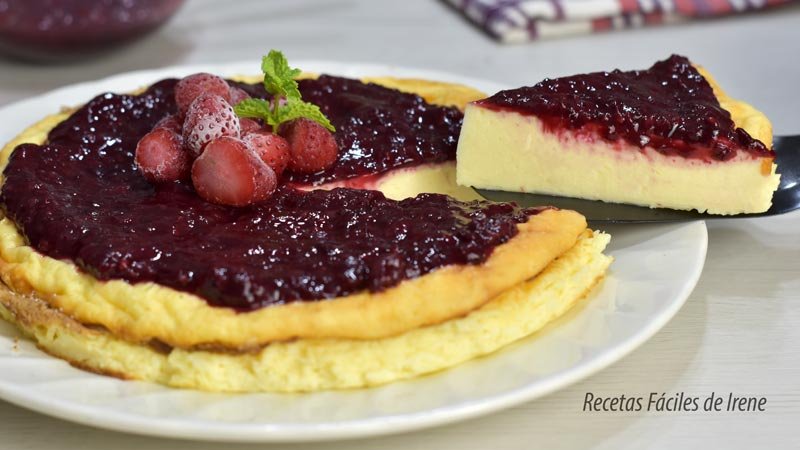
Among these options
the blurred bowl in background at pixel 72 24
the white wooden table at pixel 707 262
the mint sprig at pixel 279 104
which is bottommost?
the white wooden table at pixel 707 262

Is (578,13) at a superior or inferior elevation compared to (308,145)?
superior

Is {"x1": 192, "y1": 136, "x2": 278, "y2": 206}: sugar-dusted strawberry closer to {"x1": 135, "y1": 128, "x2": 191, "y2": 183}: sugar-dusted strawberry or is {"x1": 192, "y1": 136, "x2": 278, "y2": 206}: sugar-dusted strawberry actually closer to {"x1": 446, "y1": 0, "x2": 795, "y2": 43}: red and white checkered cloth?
{"x1": 135, "y1": 128, "x2": 191, "y2": 183}: sugar-dusted strawberry

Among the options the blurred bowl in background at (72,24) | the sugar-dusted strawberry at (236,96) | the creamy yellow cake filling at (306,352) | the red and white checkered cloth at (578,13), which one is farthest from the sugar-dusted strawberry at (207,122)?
the red and white checkered cloth at (578,13)

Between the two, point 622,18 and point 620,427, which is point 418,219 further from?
point 622,18

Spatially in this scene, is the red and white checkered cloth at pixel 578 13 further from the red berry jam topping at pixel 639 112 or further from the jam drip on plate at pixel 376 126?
the red berry jam topping at pixel 639 112

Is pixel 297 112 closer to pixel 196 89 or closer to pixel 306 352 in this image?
pixel 196 89

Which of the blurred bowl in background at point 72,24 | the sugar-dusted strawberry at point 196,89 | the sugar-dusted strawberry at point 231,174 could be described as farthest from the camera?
the blurred bowl in background at point 72,24

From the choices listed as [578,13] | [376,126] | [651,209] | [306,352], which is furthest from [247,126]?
[578,13]
